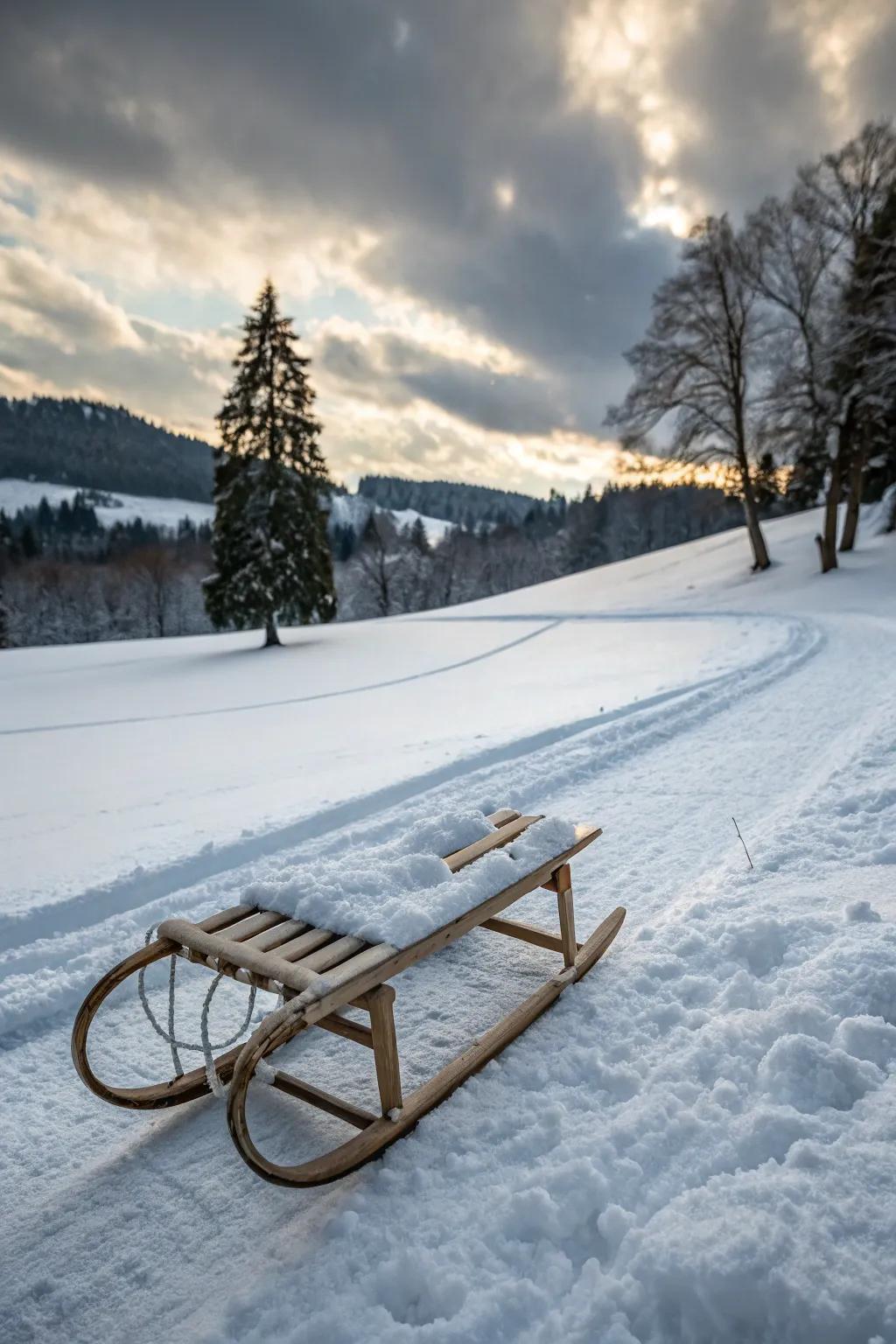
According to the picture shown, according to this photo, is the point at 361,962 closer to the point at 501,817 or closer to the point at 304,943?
the point at 304,943

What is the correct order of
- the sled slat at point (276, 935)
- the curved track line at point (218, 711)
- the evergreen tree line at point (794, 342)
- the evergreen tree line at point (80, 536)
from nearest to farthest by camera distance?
the sled slat at point (276, 935) → the curved track line at point (218, 711) → the evergreen tree line at point (794, 342) → the evergreen tree line at point (80, 536)

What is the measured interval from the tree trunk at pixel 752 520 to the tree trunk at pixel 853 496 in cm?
255

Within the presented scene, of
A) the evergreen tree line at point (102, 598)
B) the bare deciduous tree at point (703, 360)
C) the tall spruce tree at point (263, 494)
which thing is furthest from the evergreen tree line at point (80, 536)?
the bare deciduous tree at point (703, 360)

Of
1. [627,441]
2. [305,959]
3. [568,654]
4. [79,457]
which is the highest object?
[79,457]

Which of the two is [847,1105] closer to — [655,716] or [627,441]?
[655,716]

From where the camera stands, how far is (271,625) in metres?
22.2

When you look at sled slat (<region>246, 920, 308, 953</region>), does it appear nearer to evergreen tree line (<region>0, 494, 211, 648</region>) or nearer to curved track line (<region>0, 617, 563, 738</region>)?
curved track line (<region>0, 617, 563, 738</region>)

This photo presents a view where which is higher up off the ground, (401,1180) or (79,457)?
(79,457)

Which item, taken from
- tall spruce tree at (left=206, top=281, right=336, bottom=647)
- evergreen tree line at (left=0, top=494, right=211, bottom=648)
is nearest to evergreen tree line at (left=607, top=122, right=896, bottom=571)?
tall spruce tree at (left=206, top=281, right=336, bottom=647)

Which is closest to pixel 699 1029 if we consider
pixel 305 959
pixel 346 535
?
pixel 305 959

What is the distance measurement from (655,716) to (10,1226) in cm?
685

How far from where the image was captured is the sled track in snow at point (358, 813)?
3.59m

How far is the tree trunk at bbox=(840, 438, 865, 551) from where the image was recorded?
66.1 ft

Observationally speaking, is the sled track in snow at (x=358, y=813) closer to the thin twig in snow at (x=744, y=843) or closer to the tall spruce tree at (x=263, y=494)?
the thin twig in snow at (x=744, y=843)
